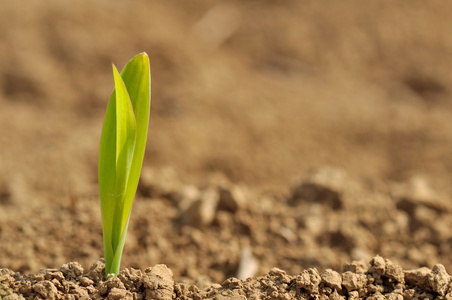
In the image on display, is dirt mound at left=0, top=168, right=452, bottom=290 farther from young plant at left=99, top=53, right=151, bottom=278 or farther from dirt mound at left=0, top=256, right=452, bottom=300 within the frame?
young plant at left=99, top=53, right=151, bottom=278

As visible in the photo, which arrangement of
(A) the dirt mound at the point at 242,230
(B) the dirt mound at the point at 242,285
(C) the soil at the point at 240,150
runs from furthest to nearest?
(A) the dirt mound at the point at 242,230
(C) the soil at the point at 240,150
(B) the dirt mound at the point at 242,285

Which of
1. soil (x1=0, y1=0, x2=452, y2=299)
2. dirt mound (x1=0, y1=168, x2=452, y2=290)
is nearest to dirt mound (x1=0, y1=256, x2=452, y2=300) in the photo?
soil (x1=0, y1=0, x2=452, y2=299)

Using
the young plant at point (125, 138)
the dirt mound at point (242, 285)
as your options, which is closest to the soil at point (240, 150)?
the dirt mound at point (242, 285)

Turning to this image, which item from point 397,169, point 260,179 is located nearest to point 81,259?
point 260,179

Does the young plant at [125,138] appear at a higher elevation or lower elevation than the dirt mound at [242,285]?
higher

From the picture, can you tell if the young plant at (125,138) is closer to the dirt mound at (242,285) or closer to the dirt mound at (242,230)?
the dirt mound at (242,285)

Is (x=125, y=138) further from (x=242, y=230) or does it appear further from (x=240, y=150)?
(x=240, y=150)

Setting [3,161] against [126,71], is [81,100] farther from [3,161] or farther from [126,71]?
[126,71]
